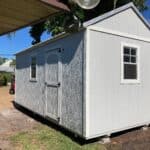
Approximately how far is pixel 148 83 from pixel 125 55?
55.8 inches

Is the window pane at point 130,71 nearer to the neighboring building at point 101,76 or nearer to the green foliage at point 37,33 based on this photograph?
the neighboring building at point 101,76

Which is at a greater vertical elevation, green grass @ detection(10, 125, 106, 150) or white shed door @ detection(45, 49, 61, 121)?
white shed door @ detection(45, 49, 61, 121)

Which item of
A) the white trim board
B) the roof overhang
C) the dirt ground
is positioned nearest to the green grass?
the dirt ground

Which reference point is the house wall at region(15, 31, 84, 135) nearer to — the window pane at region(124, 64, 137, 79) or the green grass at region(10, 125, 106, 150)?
the green grass at region(10, 125, 106, 150)

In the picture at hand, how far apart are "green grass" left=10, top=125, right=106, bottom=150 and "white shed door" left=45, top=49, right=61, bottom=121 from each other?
1.98 ft

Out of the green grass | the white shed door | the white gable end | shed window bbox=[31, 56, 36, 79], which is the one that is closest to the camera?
the green grass

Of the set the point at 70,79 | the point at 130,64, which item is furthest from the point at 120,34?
the point at 70,79

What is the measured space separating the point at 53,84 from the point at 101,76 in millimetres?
1946

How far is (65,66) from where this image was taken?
6.79 m

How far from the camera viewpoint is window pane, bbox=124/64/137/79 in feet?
22.3

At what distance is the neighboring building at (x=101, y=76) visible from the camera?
19.5 ft

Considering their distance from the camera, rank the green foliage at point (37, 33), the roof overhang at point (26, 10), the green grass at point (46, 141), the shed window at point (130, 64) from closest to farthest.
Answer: the roof overhang at point (26, 10), the green grass at point (46, 141), the shed window at point (130, 64), the green foliage at point (37, 33)

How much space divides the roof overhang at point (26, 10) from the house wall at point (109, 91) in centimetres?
245

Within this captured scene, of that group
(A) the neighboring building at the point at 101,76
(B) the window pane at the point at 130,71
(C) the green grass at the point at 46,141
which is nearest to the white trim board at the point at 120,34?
(A) the neighboring building at the point at 101,76
